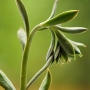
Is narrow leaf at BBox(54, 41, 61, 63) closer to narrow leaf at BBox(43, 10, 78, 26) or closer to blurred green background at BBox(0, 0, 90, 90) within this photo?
narrow leaf at BBox(43, 10, 78, 26)

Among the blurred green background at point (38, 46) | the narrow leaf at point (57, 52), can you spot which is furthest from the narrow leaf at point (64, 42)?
the blurred green background at point (38, 46)

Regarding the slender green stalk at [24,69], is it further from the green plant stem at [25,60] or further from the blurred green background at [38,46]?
the blurred green background at [38,46]

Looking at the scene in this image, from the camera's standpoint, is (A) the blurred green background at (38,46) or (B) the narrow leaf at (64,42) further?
(A) the blurred green background at (38,46)

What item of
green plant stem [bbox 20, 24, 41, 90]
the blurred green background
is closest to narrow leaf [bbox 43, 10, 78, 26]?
green plant stem [bbox 20, 24, 41, 90]

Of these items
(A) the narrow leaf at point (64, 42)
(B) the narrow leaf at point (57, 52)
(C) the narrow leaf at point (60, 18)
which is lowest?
(B) the narrow leaf at point (57, 52)

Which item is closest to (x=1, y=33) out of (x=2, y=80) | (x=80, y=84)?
(x=80, y=84)

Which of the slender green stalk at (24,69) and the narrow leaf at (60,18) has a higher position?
the narrow leaf at (60,18)

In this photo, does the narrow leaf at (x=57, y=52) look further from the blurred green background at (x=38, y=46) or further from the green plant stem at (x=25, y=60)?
the blurred green background at (x=38, y=46)

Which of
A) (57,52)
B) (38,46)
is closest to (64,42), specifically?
(57,52)

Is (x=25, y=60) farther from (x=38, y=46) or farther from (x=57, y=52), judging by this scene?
(x=38, y=46)
